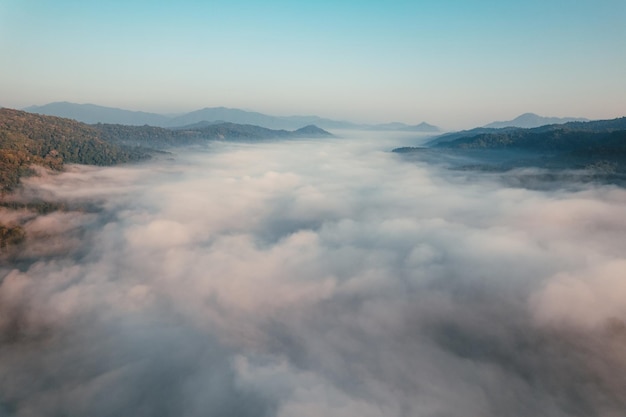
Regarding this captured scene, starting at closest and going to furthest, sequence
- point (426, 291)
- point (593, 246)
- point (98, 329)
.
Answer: point (98, 329)
point (426, 291)
point (593, 246)

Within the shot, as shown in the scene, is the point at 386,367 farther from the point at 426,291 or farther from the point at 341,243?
the point at 341,243

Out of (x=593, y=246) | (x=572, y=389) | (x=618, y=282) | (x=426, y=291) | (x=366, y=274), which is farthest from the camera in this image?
(x=593, y=246)

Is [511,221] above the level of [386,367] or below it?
above

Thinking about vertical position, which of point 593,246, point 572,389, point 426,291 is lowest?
point 572,389

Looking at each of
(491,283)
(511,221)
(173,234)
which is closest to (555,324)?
(491,283)

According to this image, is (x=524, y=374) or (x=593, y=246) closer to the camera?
(x=524, y=374)

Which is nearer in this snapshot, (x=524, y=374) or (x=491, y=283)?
(x=524, y=374)

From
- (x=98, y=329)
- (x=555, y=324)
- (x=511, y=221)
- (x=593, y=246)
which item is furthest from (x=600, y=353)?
(x=98, y=329)

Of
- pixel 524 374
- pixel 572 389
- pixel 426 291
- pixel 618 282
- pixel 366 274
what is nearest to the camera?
pixel 572 389

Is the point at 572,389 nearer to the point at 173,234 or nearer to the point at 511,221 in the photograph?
the point at 511,221
